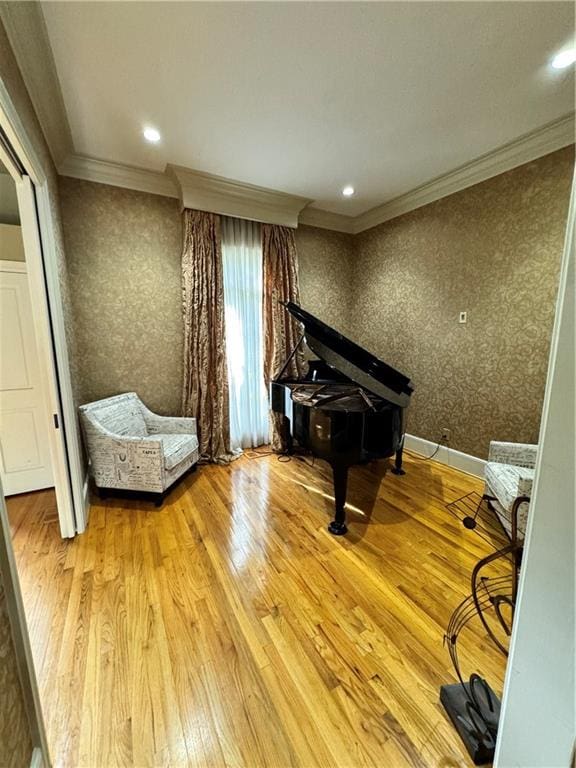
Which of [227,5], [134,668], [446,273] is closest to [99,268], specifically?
[227,5]

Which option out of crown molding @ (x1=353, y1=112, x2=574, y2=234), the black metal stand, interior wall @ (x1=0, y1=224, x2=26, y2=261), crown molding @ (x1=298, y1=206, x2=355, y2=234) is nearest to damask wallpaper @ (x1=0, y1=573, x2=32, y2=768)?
the black metal stand

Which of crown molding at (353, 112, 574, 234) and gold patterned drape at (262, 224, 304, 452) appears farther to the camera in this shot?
gold patterned drape at (262, 224, 304, 452)

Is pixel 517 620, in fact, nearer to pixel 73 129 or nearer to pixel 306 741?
pixel 306 741

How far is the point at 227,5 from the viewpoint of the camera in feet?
4.60

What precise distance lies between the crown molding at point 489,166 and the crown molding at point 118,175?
2.44 m

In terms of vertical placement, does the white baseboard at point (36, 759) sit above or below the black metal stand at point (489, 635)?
above

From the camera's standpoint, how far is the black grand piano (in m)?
2.06

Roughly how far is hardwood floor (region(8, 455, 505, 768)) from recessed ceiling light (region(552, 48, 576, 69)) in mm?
2959

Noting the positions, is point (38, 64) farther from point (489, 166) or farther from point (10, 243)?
point (489, 166)

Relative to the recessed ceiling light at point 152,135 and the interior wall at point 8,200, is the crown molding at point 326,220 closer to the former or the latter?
the recessed ceiling light at point 152,135

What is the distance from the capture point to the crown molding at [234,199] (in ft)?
9.56

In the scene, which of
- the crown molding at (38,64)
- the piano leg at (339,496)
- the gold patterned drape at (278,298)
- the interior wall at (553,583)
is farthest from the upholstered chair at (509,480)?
the crown molding at (38,64)

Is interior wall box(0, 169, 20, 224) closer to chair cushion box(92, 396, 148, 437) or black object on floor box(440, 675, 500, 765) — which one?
chair cushion box(92, 396, 148, 437)

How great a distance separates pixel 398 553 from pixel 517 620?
1.31 m
